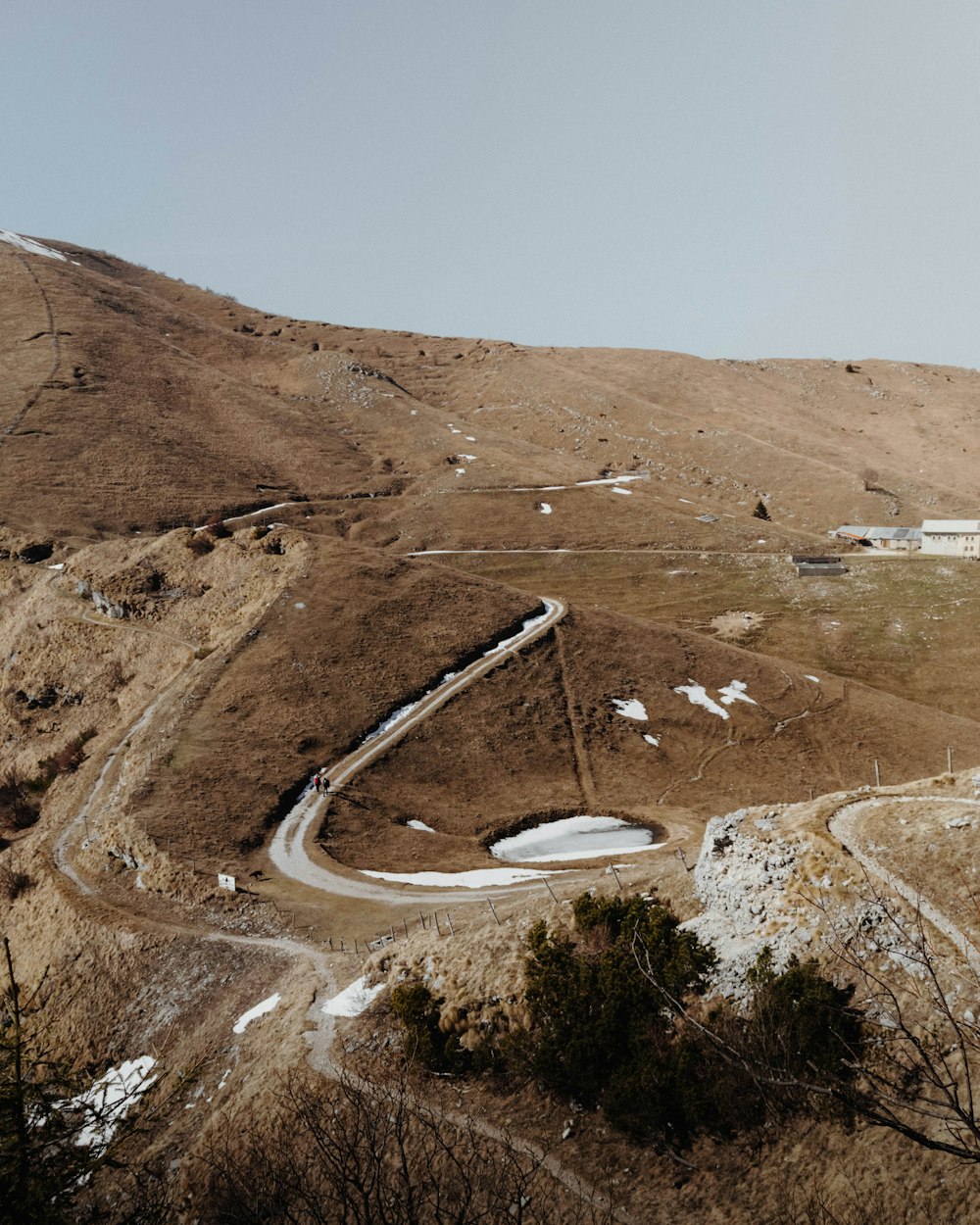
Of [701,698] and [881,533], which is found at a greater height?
[881,533]

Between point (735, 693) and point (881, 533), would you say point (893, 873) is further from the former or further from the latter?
point (881, 533)

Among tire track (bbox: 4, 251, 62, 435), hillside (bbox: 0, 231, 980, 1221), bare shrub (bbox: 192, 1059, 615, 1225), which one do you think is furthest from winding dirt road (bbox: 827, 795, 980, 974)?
tire track (bbox: 4, 251, 62, 435)

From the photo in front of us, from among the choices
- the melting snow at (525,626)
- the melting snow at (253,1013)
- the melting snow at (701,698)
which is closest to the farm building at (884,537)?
the melting snow at (525,626)

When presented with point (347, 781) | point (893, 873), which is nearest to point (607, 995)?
point (893, 873)

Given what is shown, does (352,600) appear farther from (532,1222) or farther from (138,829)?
(532,1222)

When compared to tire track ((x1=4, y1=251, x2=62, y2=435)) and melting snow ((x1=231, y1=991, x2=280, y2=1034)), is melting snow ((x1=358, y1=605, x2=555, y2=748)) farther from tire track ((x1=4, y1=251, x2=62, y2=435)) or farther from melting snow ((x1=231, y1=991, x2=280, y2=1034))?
tire track ((x1=4, y1=251, x2=62, y2=435))

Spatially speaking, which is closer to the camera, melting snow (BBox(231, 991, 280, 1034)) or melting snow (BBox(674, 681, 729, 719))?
melting snow (BBox(231, 991, 280, 1034))

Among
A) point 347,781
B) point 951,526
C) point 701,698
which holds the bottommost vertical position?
point 347,781
